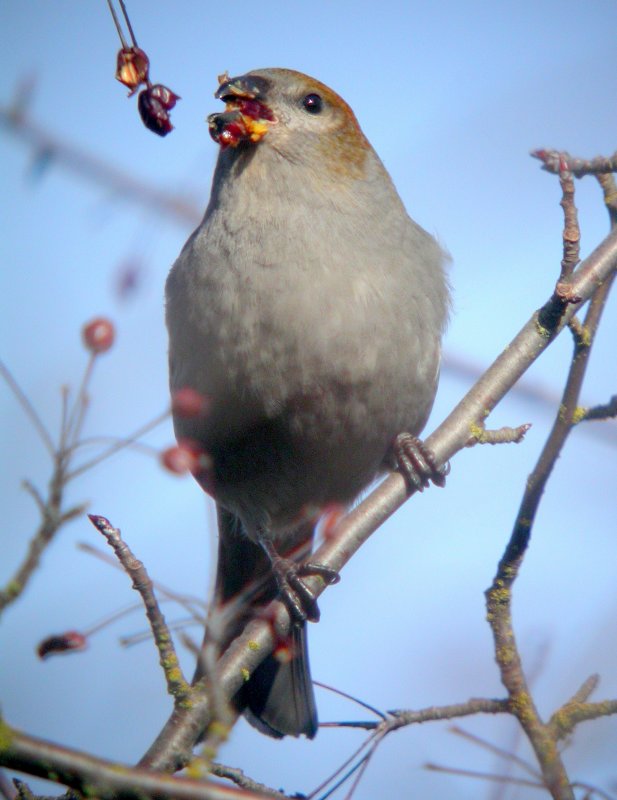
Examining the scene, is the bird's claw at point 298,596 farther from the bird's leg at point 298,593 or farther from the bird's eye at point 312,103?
the bird's eye at point 312,103

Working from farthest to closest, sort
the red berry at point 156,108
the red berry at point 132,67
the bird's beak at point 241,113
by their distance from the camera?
1. the bird's beak at point 241,113
2. the red berry at point 156,108
3. the red berry at point 132,67

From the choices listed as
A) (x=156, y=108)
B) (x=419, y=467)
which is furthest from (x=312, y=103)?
(x=419, y=467)

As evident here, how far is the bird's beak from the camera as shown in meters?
3.61

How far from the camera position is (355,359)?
11.3 ft

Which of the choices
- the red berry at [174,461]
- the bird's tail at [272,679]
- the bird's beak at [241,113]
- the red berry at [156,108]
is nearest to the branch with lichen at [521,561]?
the red berry at [174,461]

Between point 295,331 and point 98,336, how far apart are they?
0.89 m

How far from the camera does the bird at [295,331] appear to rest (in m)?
3.42

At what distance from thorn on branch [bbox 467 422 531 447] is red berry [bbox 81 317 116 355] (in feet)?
4.13

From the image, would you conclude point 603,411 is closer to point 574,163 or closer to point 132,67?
point 574,163

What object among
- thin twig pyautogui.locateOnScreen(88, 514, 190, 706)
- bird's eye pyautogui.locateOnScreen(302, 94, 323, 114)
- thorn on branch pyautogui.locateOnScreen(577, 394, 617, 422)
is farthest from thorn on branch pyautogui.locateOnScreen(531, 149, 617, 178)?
thin twig pyautogui.locateOnScreen(88, 514, 190, 706)

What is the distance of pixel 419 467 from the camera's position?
3510 millimetres

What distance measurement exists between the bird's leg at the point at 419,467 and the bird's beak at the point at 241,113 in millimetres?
1378

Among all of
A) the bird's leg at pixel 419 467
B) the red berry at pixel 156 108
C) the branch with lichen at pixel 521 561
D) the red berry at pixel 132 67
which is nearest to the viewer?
the branch with lichen at pixel 521 561

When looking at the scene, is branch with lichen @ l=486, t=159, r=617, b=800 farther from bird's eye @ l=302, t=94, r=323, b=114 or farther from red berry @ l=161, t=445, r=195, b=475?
bird's eye @ l=302, t=94, r=323, b=114
